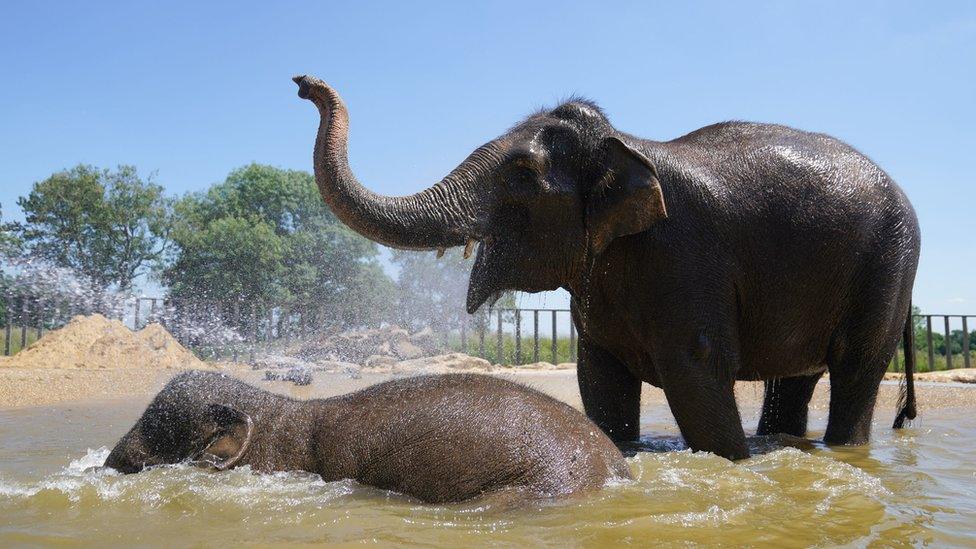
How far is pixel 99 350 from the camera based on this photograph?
17500 mm

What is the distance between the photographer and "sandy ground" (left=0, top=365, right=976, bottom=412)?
11633 millimetres

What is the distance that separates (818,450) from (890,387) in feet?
30.7

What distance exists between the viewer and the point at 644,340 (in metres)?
5.55

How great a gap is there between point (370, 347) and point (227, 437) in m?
20.3

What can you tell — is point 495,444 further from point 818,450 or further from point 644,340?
point 818,450

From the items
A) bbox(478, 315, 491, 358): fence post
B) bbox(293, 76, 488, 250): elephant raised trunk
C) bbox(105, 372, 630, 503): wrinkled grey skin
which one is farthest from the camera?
bbox(478, 315, 491, 358): fence post

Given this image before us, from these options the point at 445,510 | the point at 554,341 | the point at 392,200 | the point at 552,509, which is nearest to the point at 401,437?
the point at 445,510

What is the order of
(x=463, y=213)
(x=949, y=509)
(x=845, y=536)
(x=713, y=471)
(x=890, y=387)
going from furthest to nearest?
1. (x=890, y=387)
2. (x=463, y=213)
3. (x=713, y=471)
4. (x=949, y=509)
5. (x=845, y=536)

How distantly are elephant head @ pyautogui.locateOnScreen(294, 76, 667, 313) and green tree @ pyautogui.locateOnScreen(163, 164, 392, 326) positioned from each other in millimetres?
23683

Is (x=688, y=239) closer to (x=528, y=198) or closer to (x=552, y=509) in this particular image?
(x=528, y=198)

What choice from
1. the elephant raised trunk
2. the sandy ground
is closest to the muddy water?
the elephant raised trunk

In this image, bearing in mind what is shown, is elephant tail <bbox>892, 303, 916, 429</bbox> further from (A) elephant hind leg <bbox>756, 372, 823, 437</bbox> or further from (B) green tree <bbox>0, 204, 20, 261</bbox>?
(B) green tree <bbox>0, 204, 20, 261</bbox>

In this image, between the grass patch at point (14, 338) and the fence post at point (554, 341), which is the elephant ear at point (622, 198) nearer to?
the fence post at point (554, 341)

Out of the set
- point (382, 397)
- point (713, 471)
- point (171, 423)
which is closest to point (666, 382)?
point (713, 471)
